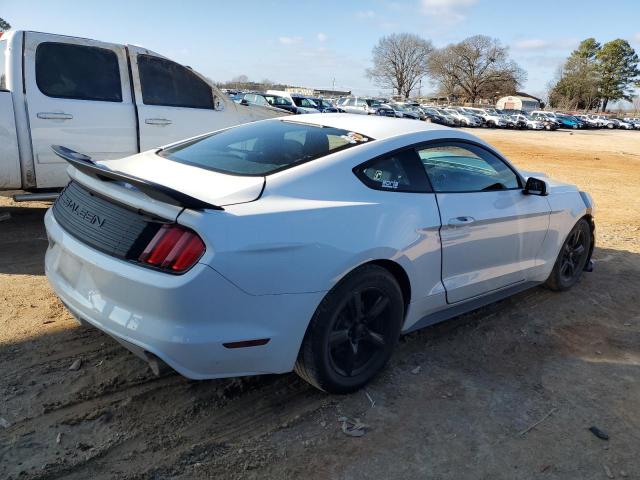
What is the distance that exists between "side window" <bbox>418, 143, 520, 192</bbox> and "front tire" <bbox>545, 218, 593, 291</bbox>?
1134 millimetres

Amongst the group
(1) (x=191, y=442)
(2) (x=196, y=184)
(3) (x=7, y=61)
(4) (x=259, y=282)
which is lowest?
(1) (x=191, y=442)

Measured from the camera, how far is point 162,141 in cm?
640

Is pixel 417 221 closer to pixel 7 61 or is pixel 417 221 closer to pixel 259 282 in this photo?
pixel 259 282

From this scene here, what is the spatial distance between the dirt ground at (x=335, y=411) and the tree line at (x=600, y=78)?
115 meters

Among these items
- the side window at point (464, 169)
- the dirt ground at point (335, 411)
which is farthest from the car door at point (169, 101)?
the side window at point (464, 169)

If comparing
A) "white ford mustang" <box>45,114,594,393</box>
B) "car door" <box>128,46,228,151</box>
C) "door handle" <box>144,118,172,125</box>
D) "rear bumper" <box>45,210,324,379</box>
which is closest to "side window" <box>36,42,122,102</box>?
"car door" <box>128,46,228,151</box>

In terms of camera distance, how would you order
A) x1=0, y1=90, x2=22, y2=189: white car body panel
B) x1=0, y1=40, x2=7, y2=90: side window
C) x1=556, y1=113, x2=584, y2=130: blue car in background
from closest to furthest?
x1=0, y1=90, x2=22, y2=189: white car body panel, x1=0, y1=40, x2=7, y2=90: side window, x1=556, y1=113, x2=584, y2=130: blue car in background

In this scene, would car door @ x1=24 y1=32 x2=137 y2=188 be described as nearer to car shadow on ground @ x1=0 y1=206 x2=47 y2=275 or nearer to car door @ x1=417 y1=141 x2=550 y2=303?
car shadow on ground @ x1=0 y1=206 x2=47 y2=275

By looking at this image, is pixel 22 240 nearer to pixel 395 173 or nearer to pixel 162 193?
pixel 162 193

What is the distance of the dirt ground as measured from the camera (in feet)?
8.41

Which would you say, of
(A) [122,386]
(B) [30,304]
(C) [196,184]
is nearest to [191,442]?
(A) [122,386]

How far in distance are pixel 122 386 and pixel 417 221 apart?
1.90 meters

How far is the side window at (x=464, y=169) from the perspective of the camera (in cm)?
360

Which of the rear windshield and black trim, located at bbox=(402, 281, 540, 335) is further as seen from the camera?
black trim, located at bbox=(402, 281, 540, 335)
